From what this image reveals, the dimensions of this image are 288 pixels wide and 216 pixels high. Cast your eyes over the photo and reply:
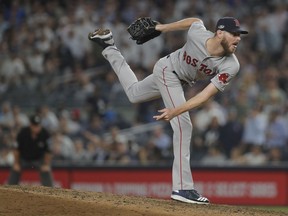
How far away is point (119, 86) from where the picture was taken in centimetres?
1769

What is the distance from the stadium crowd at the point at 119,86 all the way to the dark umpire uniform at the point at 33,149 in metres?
2.28

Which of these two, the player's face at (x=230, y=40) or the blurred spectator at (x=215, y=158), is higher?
the player's face at (x=230, y=40)

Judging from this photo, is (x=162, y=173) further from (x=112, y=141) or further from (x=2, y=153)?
(x=2, y=153)

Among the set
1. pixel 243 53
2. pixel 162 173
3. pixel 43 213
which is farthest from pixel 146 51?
pixel 43 213

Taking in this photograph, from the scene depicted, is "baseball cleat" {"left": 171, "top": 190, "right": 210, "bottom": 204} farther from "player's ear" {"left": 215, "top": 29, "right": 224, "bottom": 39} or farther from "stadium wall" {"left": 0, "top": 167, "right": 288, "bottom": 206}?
"stadium wall" {"left": 0, "top": 167, "right": 288, "bottom": 206}

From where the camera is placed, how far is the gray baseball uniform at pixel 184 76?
29.8 feet

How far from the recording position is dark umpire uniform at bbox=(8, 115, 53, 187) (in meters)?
14.1

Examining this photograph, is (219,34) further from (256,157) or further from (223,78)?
(256,157)

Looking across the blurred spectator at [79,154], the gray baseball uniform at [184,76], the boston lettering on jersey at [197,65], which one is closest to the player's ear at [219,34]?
the gray baseball uniform at [184,76]

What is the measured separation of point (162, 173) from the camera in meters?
16.2

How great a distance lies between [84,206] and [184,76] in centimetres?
189

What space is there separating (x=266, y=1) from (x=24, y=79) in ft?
18.7

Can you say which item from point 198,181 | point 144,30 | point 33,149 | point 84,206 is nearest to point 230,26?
point 144,30

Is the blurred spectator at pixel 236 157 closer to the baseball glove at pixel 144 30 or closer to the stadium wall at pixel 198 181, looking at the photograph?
the stadium wall at pixel 198 181
